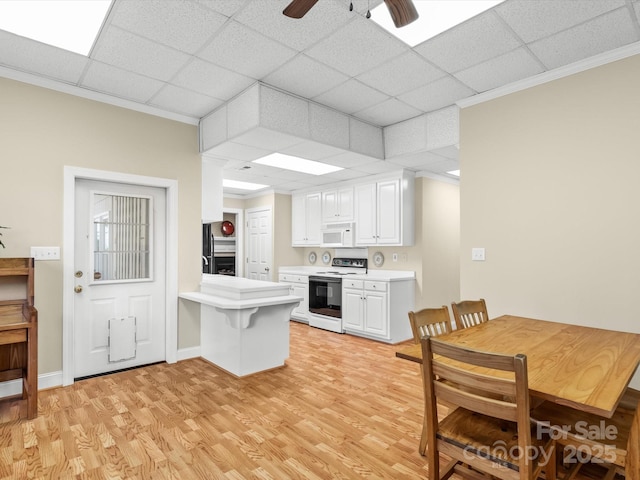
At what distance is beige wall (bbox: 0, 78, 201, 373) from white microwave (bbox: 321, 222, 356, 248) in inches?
119

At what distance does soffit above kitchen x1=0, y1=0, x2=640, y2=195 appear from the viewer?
2291mm

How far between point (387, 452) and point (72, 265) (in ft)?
10.0

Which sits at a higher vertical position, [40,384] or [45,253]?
[45,253]

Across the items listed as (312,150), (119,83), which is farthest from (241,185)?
(119,83)

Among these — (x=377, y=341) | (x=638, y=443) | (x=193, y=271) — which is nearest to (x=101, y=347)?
(x=193, y=271)

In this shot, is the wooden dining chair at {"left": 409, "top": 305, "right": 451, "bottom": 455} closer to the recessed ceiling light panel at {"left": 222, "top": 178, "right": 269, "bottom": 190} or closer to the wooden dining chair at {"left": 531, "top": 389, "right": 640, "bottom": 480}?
the wooden dining chair at {"left": 531, "top": 389, "right": 640, "bottom": 480}

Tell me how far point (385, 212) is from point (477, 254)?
194cm

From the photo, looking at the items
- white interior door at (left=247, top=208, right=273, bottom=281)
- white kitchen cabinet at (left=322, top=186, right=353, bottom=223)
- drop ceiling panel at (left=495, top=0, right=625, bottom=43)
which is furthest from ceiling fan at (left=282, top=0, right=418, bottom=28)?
white interior door at (left=247, top=208, right=273, bottom=281)

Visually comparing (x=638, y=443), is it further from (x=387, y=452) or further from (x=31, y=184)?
(x=31, y=184)

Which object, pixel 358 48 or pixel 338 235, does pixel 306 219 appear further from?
pixel 358 48

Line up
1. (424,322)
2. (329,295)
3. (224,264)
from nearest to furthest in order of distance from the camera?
(424,322) < (329,295) < (224,264)

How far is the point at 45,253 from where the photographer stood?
3.13 metres

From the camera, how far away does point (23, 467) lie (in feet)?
6.69

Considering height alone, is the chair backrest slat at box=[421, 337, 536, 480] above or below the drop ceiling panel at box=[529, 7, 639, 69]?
below
